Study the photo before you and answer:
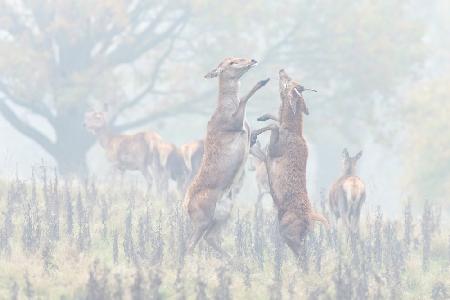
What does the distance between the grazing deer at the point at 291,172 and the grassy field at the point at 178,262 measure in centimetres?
45

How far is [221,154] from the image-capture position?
11836mm

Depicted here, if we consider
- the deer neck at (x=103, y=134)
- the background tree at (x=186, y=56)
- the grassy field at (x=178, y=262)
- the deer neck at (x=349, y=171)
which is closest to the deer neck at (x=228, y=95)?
the grassy field at (x=178, y=262)

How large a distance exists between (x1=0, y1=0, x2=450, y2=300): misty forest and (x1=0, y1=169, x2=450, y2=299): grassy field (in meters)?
0.04

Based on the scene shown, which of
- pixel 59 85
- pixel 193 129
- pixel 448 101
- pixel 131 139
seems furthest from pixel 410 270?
pixel 193 129

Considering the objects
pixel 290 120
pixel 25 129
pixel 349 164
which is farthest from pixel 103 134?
pixel 290 120

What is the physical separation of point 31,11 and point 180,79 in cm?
Result: 509

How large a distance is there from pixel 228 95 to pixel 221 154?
2.81 ft

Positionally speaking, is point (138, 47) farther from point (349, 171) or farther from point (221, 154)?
point (221, 154)

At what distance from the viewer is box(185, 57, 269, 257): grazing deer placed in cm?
1177

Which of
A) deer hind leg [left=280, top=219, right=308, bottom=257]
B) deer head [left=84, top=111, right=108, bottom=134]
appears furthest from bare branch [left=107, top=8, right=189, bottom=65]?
deer hind leg [left=280, top=219, right=308, bottom=257]

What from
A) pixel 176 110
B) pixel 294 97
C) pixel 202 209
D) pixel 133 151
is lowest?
pixel 202 209

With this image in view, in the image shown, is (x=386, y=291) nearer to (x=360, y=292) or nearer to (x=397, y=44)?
(x=360, y=292)

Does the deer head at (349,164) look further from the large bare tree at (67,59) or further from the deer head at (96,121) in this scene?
the large bare tree at (67,59)

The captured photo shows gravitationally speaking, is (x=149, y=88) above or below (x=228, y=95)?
above
